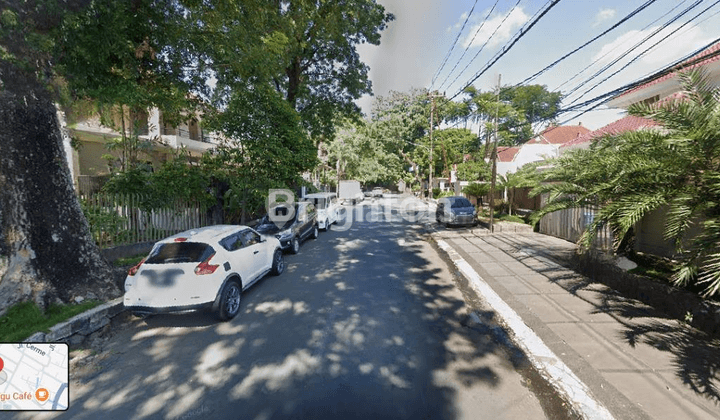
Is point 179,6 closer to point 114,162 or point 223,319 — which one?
point 114,162

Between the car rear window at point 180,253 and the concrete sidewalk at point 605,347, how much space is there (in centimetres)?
481

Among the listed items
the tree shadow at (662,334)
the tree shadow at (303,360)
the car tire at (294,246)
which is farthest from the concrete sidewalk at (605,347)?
the car tire at (294,246)

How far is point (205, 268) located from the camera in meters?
4.34

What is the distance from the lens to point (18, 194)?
4328 millimetres

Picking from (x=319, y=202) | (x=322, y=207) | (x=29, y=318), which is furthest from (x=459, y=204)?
(x=29, y=318)

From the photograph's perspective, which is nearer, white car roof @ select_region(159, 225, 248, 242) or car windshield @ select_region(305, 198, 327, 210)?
white car roof @ select_region(159, 225, 248, 242)

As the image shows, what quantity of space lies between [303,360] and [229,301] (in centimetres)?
193

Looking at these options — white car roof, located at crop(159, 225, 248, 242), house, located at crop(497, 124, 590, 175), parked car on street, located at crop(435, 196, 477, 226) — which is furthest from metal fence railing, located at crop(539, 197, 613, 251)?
house, located at crop(497, 124, 590, 175)

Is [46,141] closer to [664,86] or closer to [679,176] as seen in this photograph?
[679,176]

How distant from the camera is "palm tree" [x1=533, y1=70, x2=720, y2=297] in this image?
144 inches

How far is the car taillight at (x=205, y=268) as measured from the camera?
428cm

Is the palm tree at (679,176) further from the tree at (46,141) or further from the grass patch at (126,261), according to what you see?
the grass patch at (126,261)

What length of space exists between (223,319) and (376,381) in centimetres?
277

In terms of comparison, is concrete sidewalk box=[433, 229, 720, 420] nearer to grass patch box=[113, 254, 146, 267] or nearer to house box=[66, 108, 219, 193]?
grass patch box=[113, 254, 146, 267]
